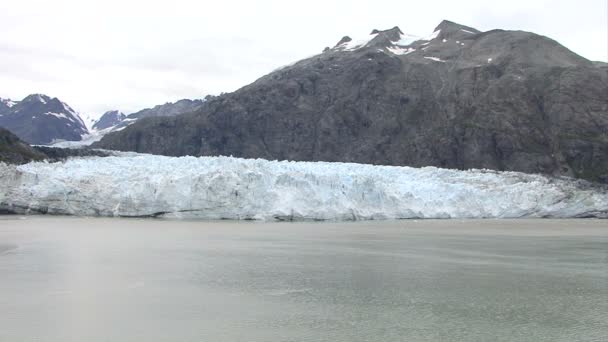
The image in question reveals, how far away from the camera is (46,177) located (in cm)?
2945

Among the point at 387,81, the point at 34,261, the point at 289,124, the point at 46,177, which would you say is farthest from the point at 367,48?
the point at 34,261

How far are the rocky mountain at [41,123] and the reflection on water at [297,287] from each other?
172 metres

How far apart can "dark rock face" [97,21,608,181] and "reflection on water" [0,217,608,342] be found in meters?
50.9

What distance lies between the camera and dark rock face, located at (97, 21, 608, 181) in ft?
228

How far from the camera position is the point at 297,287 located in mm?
11688

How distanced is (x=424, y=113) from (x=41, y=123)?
144 metres

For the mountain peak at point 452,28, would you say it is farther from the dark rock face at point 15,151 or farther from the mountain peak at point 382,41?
the dark rock face at point 15,151

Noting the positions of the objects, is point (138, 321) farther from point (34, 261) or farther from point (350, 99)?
point (350, 99)

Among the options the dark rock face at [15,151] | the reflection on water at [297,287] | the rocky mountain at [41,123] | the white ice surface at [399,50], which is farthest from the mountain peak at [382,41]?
the rocky mountain at [41,123]

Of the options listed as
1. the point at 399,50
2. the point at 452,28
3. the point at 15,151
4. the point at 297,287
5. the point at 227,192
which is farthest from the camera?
the point at 452,28

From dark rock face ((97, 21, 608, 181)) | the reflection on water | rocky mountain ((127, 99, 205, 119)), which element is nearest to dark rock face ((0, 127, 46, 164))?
the reflection on water

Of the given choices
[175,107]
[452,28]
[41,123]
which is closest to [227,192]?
[452,28]

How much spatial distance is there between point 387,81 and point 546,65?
73.1 feet

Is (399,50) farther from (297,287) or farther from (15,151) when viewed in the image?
(297,287)
